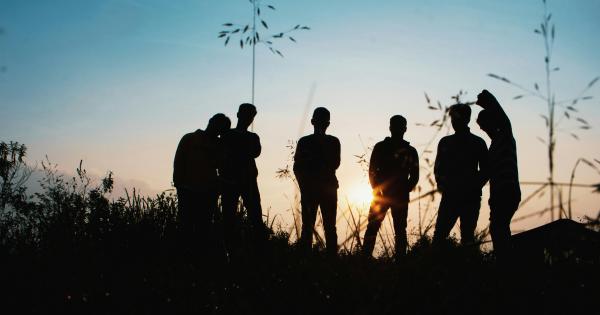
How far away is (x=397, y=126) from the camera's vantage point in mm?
4602

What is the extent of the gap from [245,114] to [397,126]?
5.49 feet

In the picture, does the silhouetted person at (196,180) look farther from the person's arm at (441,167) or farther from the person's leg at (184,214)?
the person's arm at (441,167)

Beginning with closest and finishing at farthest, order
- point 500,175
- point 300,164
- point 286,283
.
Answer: point 286,283 < point 500,175 < point 300,164

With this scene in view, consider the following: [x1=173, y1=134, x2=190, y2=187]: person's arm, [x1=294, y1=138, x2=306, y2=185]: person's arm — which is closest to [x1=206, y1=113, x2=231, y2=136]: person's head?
[x1=173, y1=134, x2=190, y2=187]: person's arm

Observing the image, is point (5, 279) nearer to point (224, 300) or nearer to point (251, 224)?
point (224, 300)

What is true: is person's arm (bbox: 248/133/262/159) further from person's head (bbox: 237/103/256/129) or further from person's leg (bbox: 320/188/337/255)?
person's leg (bbox: 320/188/337/255)

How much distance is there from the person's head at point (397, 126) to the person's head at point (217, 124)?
182 cm

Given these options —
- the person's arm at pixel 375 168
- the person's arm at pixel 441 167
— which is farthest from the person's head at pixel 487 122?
the person's arm at pixel 375 168

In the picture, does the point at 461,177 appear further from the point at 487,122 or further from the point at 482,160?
the point at 487,122

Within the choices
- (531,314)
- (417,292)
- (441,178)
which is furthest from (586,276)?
(441,178)

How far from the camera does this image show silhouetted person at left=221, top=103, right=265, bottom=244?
4578mm

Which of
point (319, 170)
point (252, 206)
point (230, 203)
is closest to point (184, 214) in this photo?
point (230, 203)

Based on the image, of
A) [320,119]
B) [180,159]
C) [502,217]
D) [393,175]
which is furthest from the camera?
[320,119]

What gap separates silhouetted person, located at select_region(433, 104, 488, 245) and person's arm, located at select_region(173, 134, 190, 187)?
8.51ft
